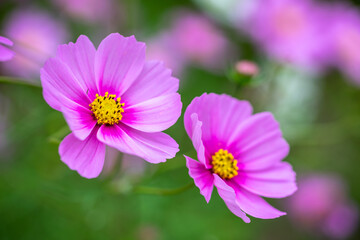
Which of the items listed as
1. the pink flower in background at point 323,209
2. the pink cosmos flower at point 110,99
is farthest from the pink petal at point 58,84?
the pink flower in background at point 323,209

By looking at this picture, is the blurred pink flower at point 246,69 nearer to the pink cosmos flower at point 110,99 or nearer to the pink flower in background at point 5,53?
the pink cosmos flower at point 110,99

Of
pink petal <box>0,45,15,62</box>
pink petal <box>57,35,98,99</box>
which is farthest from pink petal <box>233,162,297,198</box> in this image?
pink petal <box>0,45,15,62</box>

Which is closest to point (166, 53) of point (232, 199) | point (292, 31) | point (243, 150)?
point (292, 31)

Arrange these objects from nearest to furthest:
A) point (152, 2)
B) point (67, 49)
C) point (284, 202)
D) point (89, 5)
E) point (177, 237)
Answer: point (67, 49), point (177, 237), point (89, 5), point (284, 202), point (152, 2)

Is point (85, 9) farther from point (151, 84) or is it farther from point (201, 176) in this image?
point (201, 176)

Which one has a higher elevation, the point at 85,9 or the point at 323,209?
the point at 85,9

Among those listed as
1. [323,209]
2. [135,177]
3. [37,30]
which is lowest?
[323,209]

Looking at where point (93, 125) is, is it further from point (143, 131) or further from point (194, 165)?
point (194, 165)

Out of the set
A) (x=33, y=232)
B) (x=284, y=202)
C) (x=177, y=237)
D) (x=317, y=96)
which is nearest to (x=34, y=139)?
(x=33, y=232)
